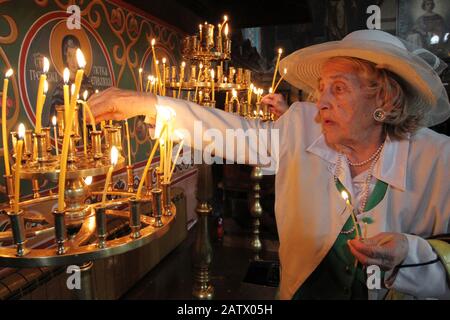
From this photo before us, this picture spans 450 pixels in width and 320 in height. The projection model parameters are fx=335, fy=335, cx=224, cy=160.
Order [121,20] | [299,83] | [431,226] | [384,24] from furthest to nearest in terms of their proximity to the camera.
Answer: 1. [384,24]
2. [121,20]
3. [299,83]
4. [431,226]

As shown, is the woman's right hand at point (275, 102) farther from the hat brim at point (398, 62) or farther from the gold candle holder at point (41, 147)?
the gold candle holder at point (41, 147)

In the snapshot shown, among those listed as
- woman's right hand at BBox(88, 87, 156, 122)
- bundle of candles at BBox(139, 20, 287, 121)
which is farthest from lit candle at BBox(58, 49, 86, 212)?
bundle of candles at BBox(139, 20, 287, 121)

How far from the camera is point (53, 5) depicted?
→ 2342 mm

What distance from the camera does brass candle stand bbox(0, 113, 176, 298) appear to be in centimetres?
71

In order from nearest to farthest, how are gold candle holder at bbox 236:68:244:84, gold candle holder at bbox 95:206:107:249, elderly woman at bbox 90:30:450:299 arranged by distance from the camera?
gold candle holder at bbox 95:206:107:249 < elderly woman at bbox 90:30:450:299 < gold candle holder at bbox 236:68:244:84

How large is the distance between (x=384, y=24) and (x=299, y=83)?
7.10 metres

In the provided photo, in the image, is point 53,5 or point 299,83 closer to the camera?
point 299,83

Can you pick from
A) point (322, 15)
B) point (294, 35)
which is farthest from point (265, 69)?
point (322, 15)

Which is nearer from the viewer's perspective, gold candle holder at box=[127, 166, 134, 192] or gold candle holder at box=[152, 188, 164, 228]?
gold candle holder at box=[152, 188, 164, 228]

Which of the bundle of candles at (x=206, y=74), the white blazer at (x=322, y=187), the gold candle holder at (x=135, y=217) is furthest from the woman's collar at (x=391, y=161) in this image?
the gold candle holder at (x=135, y=217)

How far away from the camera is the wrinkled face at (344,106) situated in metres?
1.34

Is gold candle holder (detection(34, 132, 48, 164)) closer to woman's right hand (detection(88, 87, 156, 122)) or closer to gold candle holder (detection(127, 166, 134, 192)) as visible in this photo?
woman's right hand (detection(88, 87, 156, 122))

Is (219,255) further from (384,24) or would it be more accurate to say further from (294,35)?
(384,24)

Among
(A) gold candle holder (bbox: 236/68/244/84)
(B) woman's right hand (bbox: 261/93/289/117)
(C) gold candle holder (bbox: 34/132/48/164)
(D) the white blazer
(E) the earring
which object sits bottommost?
(D) the white blazer
